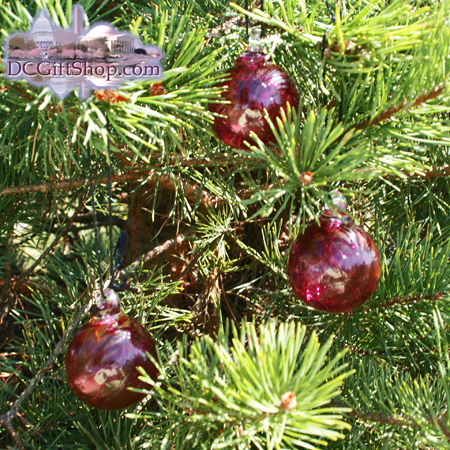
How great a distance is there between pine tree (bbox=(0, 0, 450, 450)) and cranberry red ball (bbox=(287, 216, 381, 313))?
0.04 m

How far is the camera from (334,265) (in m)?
0.45

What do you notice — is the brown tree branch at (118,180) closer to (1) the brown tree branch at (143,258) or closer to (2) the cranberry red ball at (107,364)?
(1) the brown tree branch at (143,258)

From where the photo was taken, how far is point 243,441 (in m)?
0.36

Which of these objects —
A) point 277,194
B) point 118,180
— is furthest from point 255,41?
point 118,180

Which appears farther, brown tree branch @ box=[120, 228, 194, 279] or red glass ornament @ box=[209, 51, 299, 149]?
brown tree branch @ box=[120, 228, 194, 279]

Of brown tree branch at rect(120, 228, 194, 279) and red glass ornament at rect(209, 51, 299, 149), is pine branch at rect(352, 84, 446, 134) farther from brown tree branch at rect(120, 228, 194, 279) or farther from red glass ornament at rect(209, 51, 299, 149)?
brown tree branch at rect(120, 228, 194, 279)

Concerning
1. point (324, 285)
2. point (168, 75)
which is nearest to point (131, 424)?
point (324, 285)

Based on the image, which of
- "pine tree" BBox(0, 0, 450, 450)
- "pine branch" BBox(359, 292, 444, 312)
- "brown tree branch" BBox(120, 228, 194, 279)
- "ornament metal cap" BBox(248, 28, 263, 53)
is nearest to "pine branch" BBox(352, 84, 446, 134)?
"pine tree" BBox(0, 0, 450, 450)

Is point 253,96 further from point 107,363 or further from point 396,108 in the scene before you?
point 107,363

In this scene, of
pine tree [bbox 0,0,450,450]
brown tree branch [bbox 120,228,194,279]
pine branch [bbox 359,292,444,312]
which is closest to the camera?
pine tree [bbox 0,0,450,450]

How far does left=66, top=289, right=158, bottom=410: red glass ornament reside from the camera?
44cm

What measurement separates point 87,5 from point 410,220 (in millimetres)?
517

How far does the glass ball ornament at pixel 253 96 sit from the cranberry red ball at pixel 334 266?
0.11m

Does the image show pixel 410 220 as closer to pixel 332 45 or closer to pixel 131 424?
pixel 332 45
